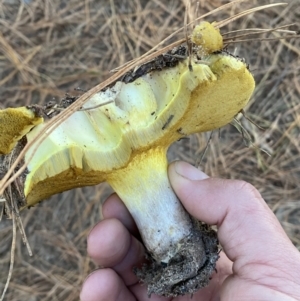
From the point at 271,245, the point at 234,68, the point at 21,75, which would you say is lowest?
the point at 271,245

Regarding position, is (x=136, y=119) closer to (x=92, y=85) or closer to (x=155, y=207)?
(x=155, y=207)

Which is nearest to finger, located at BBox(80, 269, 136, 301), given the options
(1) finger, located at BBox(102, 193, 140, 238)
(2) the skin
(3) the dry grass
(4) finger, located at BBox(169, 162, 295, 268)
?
(2) the skin

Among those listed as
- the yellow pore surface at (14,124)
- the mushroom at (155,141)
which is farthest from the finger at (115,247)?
the yellow pore surface at (14,124)

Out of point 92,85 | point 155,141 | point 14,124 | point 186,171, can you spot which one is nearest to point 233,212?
point 186,171

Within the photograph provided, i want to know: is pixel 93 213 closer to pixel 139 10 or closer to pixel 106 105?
pixel 139 10

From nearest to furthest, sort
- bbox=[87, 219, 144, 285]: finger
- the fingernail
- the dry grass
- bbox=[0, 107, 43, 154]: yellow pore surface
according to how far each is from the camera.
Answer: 1. bbox=[0, 107, 43, 154]: yellow pore surface
2. the fingernail
3. bbox=[87, 219, 144, 285]: finger
4. the dry grass

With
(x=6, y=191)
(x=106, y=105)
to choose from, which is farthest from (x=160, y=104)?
(x=6, y=191)

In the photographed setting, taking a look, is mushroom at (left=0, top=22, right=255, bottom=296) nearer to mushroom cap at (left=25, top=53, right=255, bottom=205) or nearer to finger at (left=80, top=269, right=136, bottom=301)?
mushroom cap at (left=25, top=53, right=255, bottom=205)
